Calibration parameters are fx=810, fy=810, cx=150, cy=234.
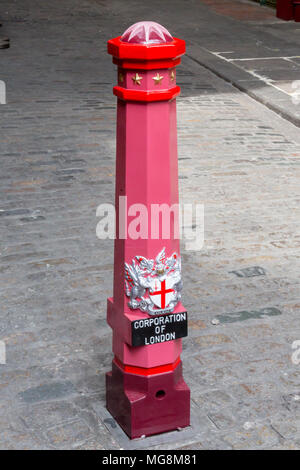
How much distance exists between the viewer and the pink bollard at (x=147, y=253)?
3.30 metres

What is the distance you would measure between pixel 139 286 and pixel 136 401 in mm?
527

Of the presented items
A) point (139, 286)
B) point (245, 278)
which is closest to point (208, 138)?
point (245, 278)

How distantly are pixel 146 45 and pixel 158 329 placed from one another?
1.21 m

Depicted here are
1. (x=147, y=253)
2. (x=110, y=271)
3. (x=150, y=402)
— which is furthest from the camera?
(x=110, y=271)

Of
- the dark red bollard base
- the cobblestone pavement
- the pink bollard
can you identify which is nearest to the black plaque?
the pink bollard

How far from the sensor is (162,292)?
11.5 feet

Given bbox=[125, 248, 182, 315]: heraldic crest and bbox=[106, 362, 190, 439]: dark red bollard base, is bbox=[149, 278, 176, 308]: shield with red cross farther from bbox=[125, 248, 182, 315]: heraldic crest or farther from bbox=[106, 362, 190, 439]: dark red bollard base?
bbox=[106, 362, 190, 439]: dark red bollard base

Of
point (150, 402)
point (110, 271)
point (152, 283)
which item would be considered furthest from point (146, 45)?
point (110, 271)

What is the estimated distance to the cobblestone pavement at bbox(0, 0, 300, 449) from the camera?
3885 mm

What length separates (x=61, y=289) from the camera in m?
5.26

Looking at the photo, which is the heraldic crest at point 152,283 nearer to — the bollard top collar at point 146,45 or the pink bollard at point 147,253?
the pink bollard at point 147,253

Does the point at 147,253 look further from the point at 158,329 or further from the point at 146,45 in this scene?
the point at 146,45

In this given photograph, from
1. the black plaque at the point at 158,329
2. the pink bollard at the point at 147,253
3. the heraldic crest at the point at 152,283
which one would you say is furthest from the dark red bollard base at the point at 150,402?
the heraldic crest at the point at 152,283

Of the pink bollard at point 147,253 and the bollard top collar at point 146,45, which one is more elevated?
the bollard top collar at point 146,45
